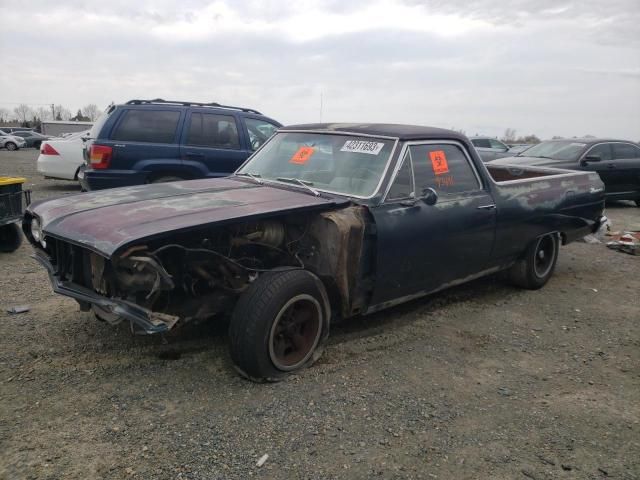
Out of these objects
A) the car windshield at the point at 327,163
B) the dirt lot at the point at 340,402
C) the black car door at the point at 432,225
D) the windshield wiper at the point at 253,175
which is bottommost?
the dirt lot at the point at 340,402

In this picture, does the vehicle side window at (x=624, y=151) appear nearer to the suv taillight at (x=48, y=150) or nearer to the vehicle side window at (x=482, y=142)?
the vehicle side window at (x=482, y=142)

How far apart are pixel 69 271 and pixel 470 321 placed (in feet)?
10.9

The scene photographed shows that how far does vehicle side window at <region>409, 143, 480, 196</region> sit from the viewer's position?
4.32 meters

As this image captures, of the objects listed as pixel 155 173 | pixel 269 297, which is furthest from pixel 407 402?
pixel 155 173

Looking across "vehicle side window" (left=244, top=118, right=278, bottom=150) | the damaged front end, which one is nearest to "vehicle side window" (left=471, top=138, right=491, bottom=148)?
"vehicle side window" (left=244, top=118, right=278, bottom=150)

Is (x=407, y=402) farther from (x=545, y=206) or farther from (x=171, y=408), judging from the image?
(x=545, y=206)

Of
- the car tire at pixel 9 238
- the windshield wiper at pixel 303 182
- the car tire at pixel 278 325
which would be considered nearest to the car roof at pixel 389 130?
the windshield wiper at pixel 303 182

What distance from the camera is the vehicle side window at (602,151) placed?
1100cm

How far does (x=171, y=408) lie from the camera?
10.1 ft

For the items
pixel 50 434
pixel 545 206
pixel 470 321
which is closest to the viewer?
pixel 50 434

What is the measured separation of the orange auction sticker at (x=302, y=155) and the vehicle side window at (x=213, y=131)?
3.66 m

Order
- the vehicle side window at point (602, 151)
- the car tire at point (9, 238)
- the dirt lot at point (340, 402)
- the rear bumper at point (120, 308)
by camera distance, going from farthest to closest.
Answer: the vehicle side window at point (602, 151) → the car tire at point (9, 238) → the rear bumper at point (120, 308) → the dirt lot at point (340, 402)

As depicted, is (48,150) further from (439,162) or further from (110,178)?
(439,162)

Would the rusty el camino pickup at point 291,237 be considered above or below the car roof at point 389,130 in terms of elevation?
below
